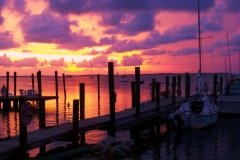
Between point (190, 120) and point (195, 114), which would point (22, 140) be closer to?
point (190, 120)

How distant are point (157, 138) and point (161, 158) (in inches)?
262

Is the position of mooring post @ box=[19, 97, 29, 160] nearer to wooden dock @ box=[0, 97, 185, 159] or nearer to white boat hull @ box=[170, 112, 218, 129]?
wooden dock @ box=[0, 97, 185, 159]

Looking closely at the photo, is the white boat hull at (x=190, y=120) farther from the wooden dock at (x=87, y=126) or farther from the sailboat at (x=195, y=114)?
the wooden dock at (x=87, y=126)

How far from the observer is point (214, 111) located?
3425 cm

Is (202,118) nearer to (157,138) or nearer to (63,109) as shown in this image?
(157,138)

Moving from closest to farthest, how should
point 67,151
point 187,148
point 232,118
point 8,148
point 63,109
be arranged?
1. point 8,148
2. point 67,151
3. point 187,148
4. point 232,118
5. point 63,109

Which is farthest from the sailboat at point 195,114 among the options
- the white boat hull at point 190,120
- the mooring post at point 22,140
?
the mooring post at point 22,140

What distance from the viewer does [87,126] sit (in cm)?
2203

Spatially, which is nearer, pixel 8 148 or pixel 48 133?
pixel 8 148

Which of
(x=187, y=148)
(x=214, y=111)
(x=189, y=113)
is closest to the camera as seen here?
(x=187, y=148)

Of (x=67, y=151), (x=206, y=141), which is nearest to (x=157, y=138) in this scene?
(x=206, y=141)

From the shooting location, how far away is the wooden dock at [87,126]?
17.4 meters

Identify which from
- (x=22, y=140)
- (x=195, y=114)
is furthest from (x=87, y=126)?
(x=195, y=114)

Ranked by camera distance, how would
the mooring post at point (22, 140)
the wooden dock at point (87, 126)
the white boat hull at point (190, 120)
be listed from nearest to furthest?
the mooring post at point (22, 140)
the wooden dock at point (87, 126)
the white boat hull at point (190, 120)
